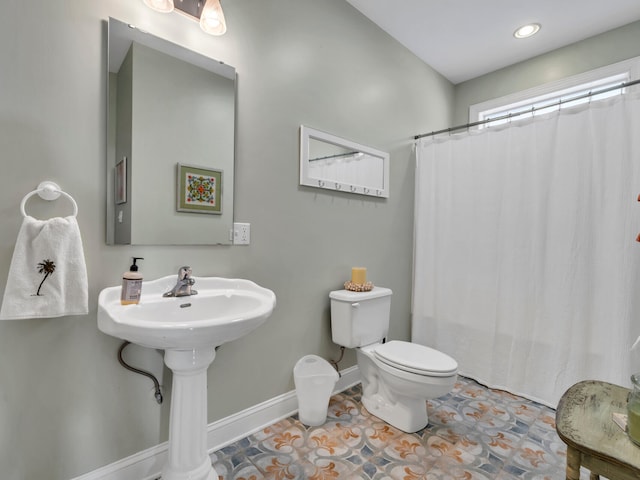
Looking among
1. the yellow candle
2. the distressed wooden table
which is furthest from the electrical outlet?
the distressed wooden table

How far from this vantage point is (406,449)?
62.7 inches

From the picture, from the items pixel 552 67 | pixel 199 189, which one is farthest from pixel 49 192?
pixel 552 67

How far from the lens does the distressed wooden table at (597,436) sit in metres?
0.79

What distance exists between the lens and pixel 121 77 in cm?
126

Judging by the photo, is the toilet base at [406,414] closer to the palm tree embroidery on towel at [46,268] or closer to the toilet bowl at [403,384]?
the toilet bowl at [403,384]

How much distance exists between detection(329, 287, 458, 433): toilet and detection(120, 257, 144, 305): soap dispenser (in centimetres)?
111

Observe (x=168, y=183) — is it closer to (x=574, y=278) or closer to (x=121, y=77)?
(x=121, y=77)

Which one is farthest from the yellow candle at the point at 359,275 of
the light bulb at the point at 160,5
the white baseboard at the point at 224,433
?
the light bulb at the point at 160,5

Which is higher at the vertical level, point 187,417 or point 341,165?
point 341,165

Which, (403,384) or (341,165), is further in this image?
(341,165)

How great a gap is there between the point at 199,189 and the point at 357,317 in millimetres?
1161

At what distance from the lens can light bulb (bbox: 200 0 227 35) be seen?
1.38 metres

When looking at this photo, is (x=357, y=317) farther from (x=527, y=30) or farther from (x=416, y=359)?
(x=527, y=30)

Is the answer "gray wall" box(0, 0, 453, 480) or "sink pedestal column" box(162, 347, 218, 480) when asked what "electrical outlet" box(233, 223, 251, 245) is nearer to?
"gray wall" box(0, 0, 453, 480)
